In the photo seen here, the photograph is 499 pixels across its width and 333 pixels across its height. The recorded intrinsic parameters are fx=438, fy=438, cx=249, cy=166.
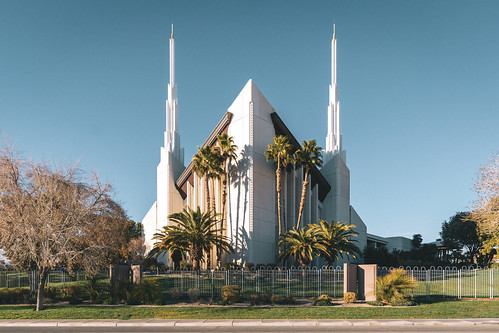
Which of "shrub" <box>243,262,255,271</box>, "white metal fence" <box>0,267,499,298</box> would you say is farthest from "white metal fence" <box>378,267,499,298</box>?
"shrub" <box>243,262,255,271</box>

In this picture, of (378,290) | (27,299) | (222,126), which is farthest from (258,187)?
(27,299)

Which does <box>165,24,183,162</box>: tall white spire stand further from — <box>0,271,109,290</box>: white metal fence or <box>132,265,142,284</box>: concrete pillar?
<box>132,265,142,284</box>: concrete pillar

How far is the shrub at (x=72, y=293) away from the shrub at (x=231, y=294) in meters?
8.64

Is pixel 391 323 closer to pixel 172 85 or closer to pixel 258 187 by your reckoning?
pixel 258 187

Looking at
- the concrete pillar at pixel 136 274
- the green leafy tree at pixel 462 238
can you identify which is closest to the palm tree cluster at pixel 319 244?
the concrete pillar at pixel 136 274

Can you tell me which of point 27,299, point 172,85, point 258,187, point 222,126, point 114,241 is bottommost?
point 27,299

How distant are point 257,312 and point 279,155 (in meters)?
22.2

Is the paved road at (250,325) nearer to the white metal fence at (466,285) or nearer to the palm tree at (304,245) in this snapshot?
the white metal fence at (466,285)

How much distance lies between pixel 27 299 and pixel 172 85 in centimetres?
3532

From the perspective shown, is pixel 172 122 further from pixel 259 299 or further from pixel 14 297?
pixel 259 299

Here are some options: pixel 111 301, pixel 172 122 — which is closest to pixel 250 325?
pixel 111 301

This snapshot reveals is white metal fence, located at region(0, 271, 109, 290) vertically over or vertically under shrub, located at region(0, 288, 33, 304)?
over

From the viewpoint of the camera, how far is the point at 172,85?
56.5 meters

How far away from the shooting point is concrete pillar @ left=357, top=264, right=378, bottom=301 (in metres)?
27.1
